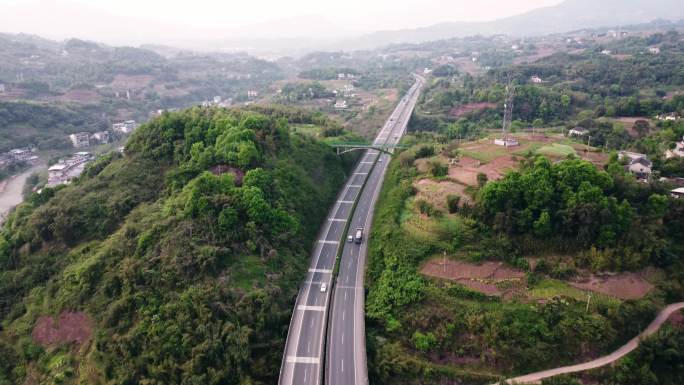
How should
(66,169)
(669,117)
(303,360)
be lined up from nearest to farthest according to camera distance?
1. (303,360)
2. (669,117)
3. (66,169)

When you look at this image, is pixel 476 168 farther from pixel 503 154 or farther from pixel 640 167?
pixel 640 167

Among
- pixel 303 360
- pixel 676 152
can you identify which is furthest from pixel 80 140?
pixel 676 152

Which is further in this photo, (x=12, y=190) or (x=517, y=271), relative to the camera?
(x=12, y=190)

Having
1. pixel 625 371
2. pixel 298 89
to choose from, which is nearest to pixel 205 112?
pixel 625 371

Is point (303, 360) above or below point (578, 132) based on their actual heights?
below

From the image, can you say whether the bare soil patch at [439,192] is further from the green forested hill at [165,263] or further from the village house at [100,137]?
the village house at [100,137]

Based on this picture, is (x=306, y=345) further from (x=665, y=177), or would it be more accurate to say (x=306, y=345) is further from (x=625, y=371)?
(x=665, y=177)
